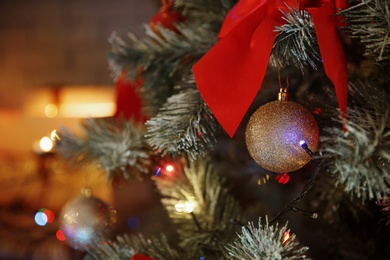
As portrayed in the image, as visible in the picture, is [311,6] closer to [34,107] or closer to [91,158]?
[91,158]

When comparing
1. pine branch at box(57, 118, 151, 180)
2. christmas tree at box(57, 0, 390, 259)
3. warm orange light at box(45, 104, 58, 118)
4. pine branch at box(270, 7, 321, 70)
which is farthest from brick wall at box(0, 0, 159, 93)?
pine branch at box(270, 7, 321, 70)

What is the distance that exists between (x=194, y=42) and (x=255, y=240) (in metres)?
0.29

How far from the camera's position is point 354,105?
436mm

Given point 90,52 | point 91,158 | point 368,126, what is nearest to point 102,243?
point 91,158

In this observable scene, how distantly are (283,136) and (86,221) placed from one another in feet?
0.96

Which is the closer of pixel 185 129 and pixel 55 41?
pixel 185 129

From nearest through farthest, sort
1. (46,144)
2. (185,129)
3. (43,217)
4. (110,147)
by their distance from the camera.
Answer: (185,129) < (110,147) < (43,217) < (46,144)

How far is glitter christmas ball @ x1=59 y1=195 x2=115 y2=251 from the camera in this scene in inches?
23.1

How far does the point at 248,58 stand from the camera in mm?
433

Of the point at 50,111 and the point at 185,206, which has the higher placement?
the point at 50,111

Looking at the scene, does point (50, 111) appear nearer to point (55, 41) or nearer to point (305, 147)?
point (55, 41)

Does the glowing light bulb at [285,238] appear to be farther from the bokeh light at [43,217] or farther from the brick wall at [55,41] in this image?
the brick wall at [55,41]

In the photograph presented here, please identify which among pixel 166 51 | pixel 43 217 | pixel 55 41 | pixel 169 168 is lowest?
pixel 43 217

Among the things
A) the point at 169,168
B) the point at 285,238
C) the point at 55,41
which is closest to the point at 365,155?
the point at 285,238
